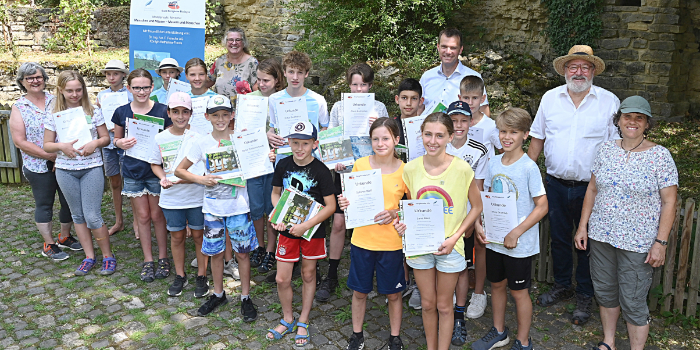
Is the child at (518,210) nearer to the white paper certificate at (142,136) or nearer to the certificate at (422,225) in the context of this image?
the certificate at (422,225)

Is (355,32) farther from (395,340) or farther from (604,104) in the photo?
(395,340)

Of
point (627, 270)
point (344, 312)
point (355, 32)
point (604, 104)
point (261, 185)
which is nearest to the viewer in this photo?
point (627, 270)

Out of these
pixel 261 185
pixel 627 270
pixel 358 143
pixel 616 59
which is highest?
pixel 616 59

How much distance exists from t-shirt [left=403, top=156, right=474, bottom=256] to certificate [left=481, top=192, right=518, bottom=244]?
0.83 feet

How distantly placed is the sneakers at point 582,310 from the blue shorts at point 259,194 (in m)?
3.02

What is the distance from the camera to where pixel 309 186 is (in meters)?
4.19

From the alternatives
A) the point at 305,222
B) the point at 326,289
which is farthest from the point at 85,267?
the point at 305,222

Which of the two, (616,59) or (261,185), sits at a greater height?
(616,59)

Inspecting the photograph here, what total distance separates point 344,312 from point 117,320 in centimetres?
201

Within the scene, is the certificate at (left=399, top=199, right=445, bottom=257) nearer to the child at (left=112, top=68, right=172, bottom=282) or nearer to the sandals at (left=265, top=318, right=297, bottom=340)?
the sandals at (left=265, top=318, right=297, bottom=340)

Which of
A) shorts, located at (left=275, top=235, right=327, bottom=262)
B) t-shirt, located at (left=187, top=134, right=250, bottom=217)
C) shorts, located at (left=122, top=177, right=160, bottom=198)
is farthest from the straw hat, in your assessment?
shorts, located at (left=122, top=177, right=160, bottom=198)

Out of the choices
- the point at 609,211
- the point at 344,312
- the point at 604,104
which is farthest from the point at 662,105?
the point at 344,312

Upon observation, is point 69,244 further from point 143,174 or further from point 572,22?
point 572,22

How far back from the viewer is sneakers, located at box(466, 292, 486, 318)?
15.4 feet
